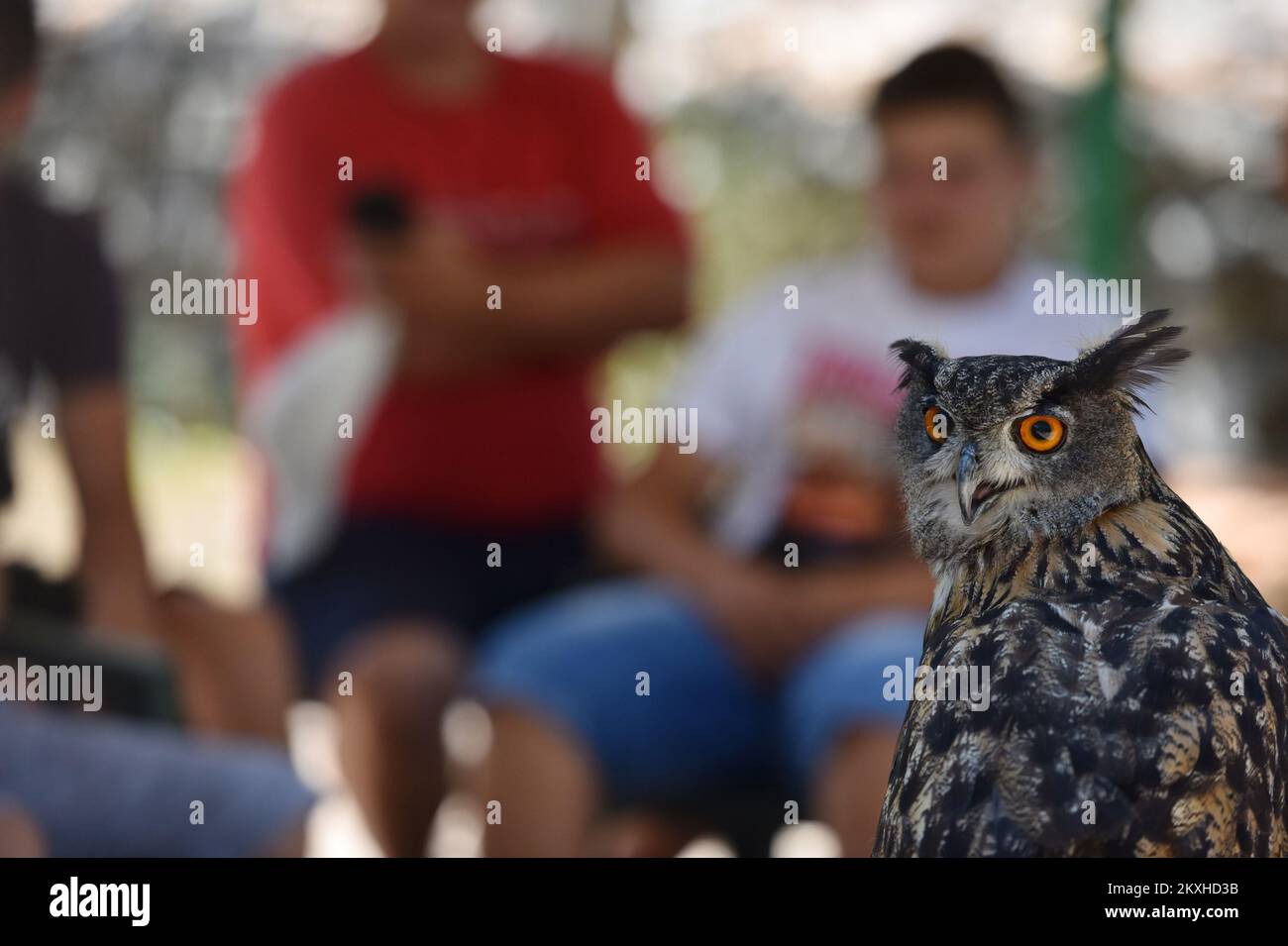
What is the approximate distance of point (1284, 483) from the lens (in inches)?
156

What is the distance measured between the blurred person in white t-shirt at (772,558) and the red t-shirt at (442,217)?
0.26 metres

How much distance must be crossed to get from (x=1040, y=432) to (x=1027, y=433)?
0.01 m

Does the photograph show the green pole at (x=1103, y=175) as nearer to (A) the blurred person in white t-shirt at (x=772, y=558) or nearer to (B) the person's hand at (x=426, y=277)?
(A) the blurred person in white t-shirt at (x=772, y=558)

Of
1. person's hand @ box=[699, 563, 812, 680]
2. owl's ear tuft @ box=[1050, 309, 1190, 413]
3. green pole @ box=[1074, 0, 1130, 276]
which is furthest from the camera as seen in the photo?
green pole @ box=[1074, 0, 1130, 276]

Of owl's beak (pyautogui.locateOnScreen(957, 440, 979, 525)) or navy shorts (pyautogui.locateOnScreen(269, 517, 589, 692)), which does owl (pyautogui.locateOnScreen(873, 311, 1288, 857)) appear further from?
navy shorts (pyautogui.locateOnScreen(269, 517, 589, 692))

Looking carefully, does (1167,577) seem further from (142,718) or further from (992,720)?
(142,718)

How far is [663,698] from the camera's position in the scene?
7.91 ft

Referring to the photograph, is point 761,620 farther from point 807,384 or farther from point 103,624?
point 103,624

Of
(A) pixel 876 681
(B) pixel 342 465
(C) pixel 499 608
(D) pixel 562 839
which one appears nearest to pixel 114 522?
(B) pixel 342 465

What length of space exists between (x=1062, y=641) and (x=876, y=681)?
117 centimetres

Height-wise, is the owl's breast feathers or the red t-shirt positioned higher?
the red t-shirt

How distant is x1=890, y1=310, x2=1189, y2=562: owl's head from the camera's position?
36.8 inches

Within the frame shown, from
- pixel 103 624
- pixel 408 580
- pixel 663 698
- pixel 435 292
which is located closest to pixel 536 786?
pixel 663 698

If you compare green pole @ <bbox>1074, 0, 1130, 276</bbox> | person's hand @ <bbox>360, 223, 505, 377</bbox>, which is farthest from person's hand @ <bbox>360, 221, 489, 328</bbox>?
green pole @ <bbox>1074, 0, 1130, 276</bbox>
